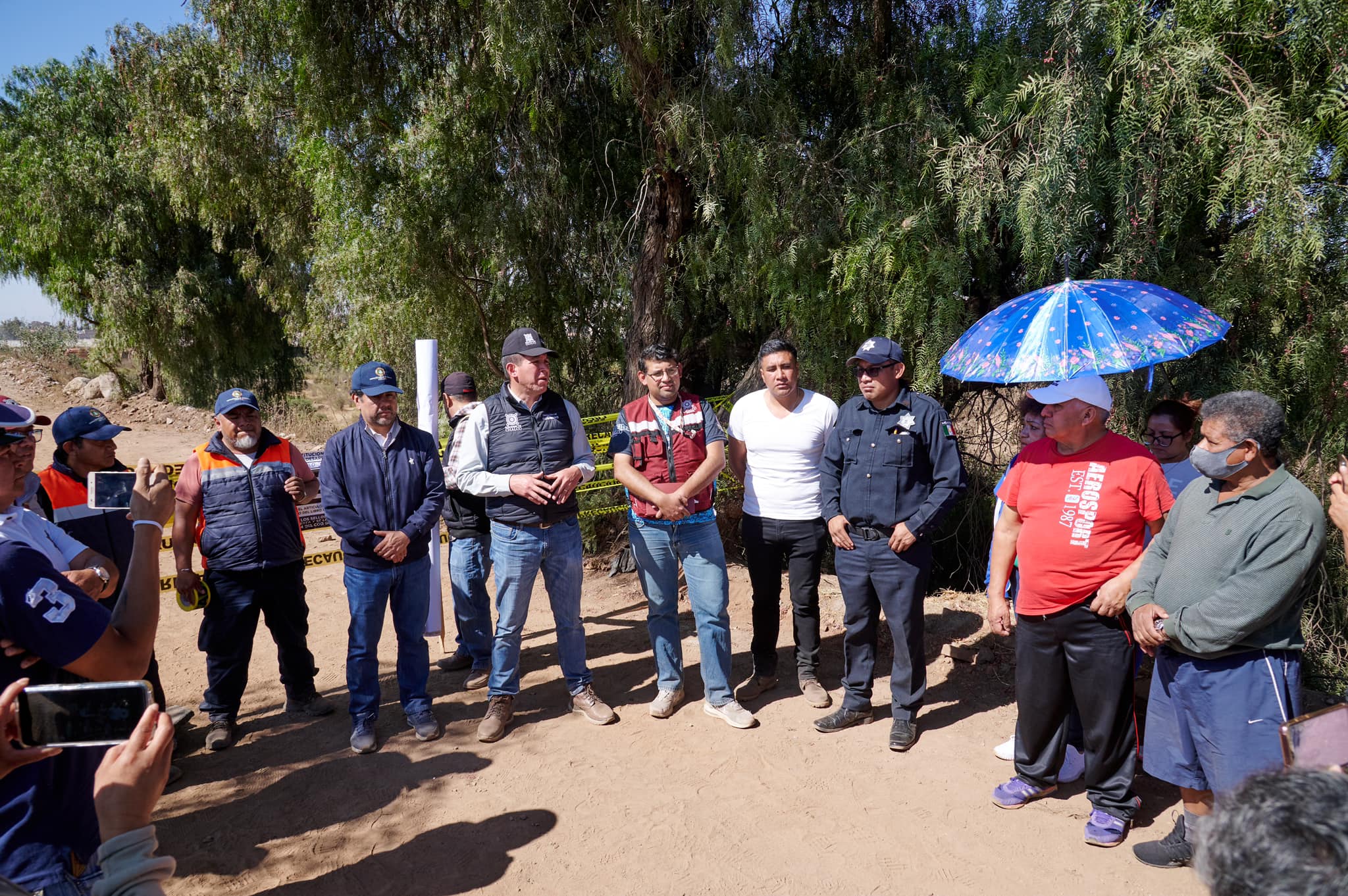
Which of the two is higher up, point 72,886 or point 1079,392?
point 1079,392

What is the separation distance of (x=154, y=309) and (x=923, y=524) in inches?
692

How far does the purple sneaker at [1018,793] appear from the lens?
12.3ft

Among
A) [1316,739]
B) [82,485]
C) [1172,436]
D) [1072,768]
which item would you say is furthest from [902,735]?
[82,485]

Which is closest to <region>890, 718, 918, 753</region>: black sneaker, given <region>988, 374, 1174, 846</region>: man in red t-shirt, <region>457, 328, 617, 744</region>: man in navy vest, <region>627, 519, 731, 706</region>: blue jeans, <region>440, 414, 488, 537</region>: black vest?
<region>988, 374, 1174, 846</region>: man in red t-shirt

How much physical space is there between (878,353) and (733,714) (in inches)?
84.3

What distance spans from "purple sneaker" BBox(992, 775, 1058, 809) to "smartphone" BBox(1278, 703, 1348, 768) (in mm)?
2131

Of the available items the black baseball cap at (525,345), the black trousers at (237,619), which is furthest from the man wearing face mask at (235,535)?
the black baseball cap at (525,345)

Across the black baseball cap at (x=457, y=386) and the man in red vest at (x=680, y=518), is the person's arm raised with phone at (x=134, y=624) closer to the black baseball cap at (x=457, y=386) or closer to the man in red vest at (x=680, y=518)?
the man in red vest at (x=680, y=518)

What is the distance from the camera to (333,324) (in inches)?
353

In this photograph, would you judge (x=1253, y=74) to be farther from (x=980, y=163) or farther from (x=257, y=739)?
(x=257, y=739)

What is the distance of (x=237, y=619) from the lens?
4.66 meters

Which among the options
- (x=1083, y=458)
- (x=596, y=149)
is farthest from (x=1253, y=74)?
(x=596, y=149)

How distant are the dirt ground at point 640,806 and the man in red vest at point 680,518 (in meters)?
0.41

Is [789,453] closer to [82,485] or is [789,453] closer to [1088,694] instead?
[1088,694]
